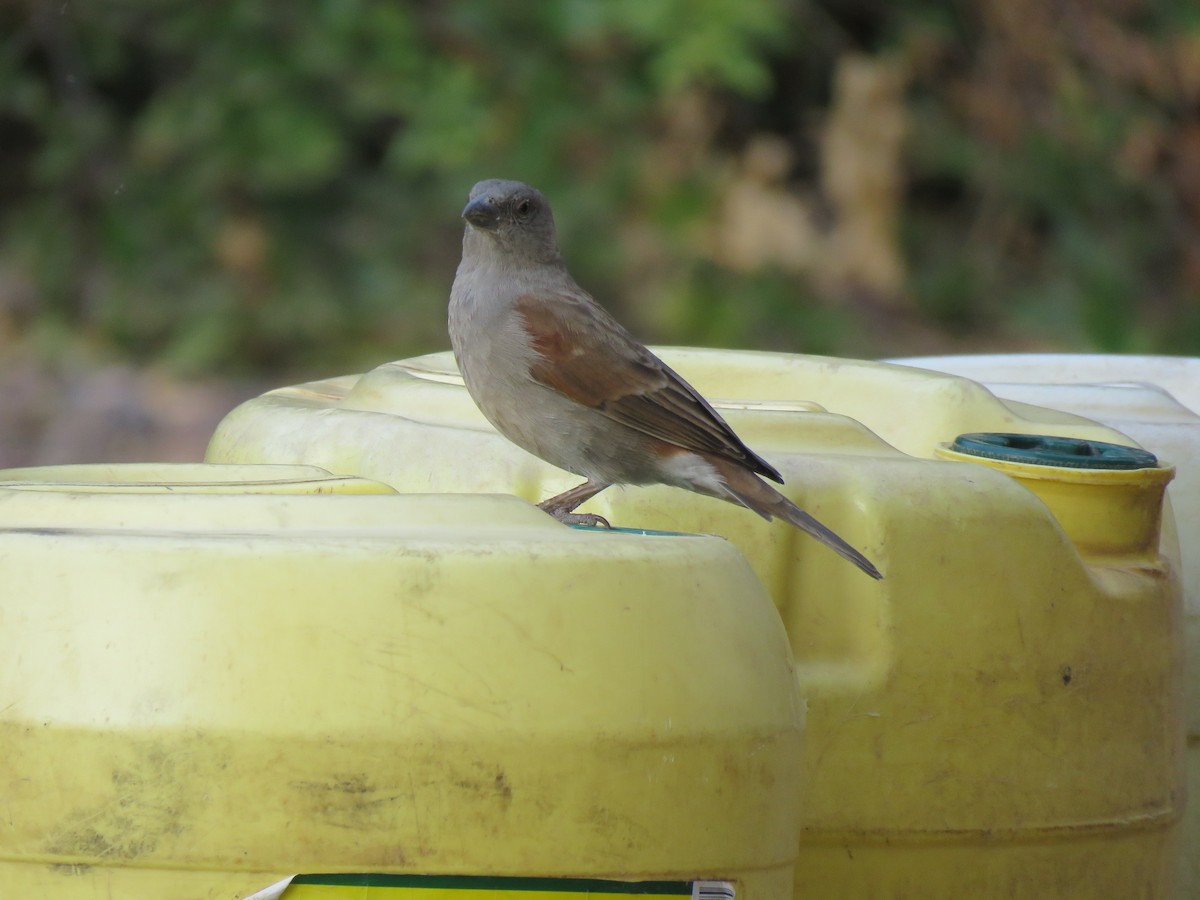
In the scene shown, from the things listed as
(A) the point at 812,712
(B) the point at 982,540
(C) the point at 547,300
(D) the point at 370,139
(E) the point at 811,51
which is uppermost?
(E) the point at 811,51

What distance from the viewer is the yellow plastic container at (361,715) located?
192 cm

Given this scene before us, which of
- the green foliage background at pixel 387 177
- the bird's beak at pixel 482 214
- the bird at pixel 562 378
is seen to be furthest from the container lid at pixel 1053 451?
the green foliage background at pixel 387 177

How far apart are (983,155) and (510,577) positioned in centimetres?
867

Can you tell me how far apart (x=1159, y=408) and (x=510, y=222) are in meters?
1.49

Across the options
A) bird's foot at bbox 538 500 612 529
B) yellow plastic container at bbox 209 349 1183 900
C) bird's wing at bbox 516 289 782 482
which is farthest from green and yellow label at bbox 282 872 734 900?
bird's wing at bbox 516 289 782 482

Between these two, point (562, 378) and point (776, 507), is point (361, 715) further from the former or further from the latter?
point (562, 378)

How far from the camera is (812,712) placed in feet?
8.53

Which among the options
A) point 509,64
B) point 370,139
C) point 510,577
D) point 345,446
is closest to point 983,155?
point 509,64

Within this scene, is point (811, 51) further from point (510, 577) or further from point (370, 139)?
point (510, 577)

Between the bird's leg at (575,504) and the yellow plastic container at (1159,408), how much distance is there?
1.19 meters

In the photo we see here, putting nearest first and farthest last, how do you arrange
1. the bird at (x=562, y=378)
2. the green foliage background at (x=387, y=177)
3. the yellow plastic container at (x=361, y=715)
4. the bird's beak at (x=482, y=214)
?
the yellow plastic container at (x=361, y=715) → the bird at (x=562, y=378) → the bird's beak at (x=482, y=214) → the green foliage background at (x=387, y=177)

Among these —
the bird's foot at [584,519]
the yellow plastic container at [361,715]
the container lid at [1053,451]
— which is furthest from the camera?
the container lid at [1053,451]

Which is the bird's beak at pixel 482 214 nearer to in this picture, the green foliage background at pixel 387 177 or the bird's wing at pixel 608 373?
the bird's wing at pixel 608 373

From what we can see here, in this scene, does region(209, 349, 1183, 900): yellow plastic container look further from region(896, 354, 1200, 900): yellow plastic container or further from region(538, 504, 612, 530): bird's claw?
region(896, 354, 1200, 900): yellow plastic container
